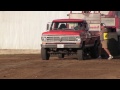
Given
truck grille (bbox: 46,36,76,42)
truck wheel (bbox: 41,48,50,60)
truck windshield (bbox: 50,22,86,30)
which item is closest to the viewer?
truck grille (bbox: 46,36,76,42)

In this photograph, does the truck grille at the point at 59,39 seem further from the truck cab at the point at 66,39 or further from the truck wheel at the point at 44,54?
the truck wheel at the point at 44,54

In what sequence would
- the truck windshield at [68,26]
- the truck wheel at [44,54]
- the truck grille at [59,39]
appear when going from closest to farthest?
the truck grille at [59,39] < the truck wheel at [44,54] < the truck windshield at [68,26]

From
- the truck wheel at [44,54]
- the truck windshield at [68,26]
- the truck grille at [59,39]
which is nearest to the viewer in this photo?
the truck grille at [59,39]

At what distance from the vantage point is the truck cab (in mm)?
19906

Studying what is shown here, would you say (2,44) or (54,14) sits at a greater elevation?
(54,14)

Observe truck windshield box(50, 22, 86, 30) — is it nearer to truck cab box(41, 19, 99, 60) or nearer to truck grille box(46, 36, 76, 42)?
truck cab box(41, 19, 99, 60)

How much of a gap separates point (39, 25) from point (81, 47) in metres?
9.83

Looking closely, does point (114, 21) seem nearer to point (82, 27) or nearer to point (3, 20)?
point (82, 27)

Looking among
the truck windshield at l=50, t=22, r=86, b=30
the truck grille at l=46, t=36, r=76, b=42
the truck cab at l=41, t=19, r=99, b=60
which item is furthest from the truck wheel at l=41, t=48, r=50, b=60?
the truck windshield at l=50, t=22, r=86, b=30

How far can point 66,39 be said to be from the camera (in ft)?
65.5

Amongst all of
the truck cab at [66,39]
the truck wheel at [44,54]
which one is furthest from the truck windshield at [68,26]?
the truck wheel at [44,54]

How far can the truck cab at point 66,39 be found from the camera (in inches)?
784
